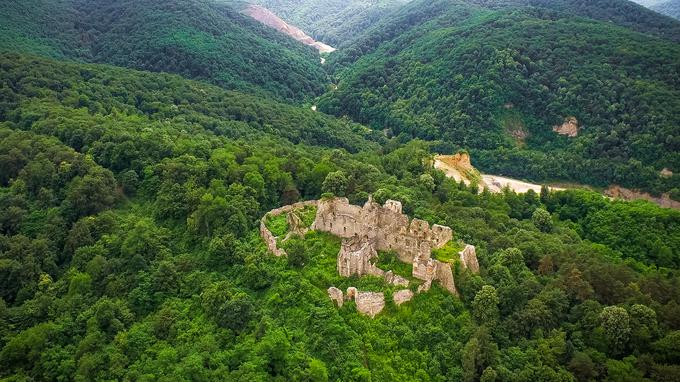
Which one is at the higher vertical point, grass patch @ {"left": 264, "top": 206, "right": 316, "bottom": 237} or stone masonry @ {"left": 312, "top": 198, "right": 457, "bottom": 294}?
stone masonry @ {"left": 312, "top": 198, "right": 457, "bottom": 294}

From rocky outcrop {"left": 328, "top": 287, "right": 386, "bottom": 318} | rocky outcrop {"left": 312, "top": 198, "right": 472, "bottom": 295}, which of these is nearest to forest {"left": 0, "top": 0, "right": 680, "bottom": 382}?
rocky outcrop {"left": 328, "top": 287, "right": 386, "bottom": 318}

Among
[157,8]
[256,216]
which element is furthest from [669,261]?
[157,8]

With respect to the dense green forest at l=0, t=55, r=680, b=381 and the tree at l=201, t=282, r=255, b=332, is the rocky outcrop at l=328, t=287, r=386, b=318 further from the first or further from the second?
the tree at l=201, t=282, r=255, b=332

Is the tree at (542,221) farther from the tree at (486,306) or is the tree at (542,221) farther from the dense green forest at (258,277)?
the tree at (486,306)

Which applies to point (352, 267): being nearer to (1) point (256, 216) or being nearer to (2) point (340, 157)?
(1) point (256, 216)

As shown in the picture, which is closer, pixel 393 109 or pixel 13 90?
pixel 13 90
